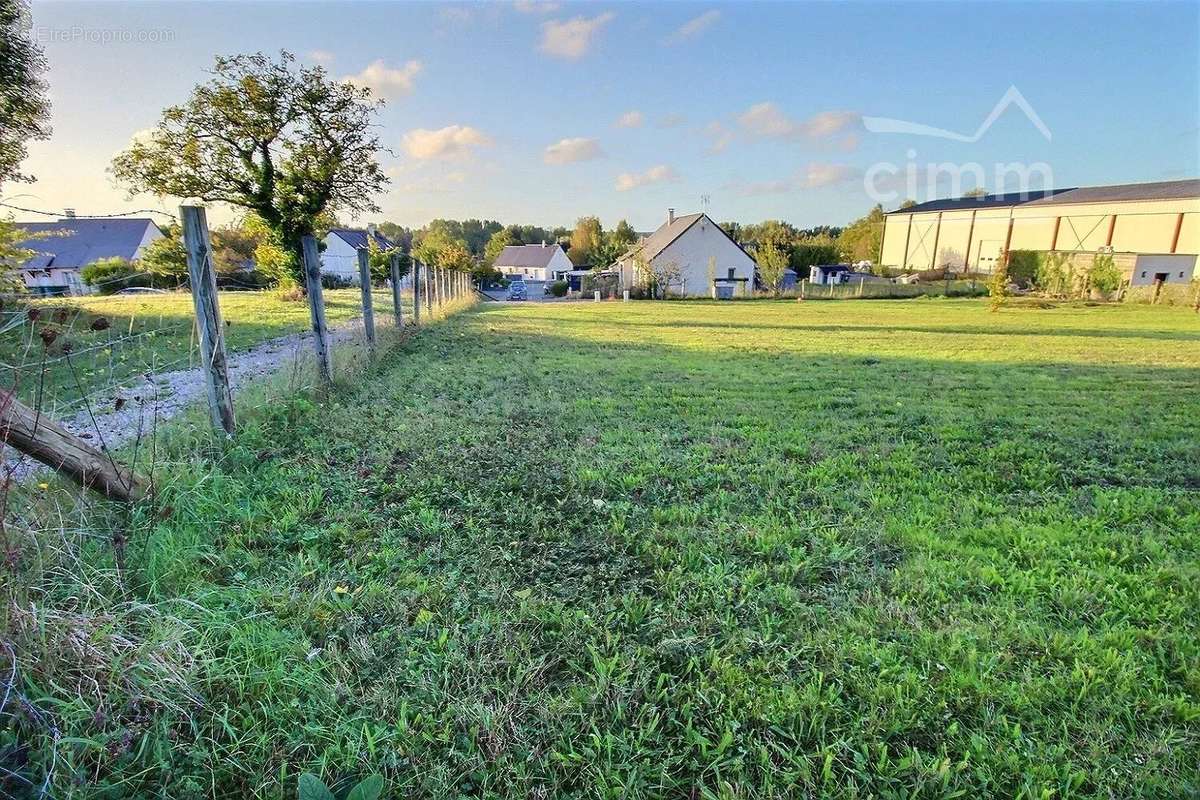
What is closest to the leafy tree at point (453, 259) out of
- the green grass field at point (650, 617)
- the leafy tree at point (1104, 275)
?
the leafy tree at point (1104, 275)

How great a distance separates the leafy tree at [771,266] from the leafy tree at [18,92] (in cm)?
3264

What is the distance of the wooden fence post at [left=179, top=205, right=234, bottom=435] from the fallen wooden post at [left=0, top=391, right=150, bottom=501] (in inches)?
41.6

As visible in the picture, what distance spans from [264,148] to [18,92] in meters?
8.93

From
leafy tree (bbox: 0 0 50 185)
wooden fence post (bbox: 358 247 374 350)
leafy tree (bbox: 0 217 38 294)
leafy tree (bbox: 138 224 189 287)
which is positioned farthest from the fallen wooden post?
leafy tree (bbox: 0 0 50 185)

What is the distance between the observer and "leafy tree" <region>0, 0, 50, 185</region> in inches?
329

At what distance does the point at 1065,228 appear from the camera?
38.0 meters

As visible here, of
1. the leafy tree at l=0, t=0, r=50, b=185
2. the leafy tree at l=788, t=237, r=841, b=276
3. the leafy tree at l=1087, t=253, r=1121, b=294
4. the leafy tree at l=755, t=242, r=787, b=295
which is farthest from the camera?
the leafy tree at l=788, t=237, r=841, b=276

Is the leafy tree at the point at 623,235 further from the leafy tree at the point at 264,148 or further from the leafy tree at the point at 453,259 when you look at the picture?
the leafy tree at the point at 264,148

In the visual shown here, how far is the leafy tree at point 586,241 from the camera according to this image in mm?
65238

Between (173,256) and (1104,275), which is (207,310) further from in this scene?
(1104,275)

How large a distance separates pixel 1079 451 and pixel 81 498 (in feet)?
21.4

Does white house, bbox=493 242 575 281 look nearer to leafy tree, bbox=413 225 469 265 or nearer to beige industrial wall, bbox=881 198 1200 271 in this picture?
leafy tree, bbox=413 225 469 265

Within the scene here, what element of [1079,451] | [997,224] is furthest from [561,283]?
[1079,451]

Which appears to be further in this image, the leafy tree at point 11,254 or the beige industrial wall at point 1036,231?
the beige industrial wall at point 1036,231
